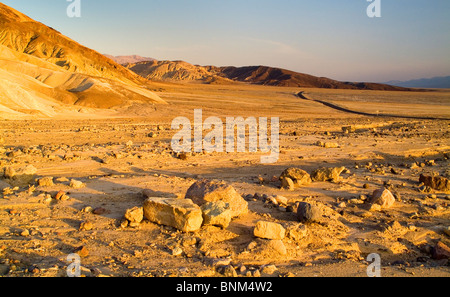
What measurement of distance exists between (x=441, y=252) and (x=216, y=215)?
2.94m

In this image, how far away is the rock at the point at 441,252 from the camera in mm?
4285

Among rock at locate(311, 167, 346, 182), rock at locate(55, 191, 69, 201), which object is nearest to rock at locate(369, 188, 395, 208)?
rock at locate(311, 167, 346, 182)

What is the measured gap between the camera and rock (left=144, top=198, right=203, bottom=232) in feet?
14.4

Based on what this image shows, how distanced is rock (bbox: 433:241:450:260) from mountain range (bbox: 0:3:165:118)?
1728 centimetres

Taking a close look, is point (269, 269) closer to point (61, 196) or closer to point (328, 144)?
point (61, 196)

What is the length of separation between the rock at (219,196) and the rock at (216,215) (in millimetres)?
341

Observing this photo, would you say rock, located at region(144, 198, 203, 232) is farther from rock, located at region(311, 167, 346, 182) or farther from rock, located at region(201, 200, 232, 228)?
rock, located at region(311, 167, 346, 182)

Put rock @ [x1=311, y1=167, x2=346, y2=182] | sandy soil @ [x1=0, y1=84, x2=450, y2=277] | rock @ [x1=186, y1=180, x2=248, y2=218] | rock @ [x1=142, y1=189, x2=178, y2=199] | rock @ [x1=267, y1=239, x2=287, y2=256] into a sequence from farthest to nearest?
rock @ [x1=311, y1=167, x2=346, y2=182] < rock @ [x1=142, y1=189, x2=178, y2=199] < rock @ [x1=186, y1=180, x2=248, y2=218] < rock @ [x1=267, y1=239, x2=287, y2=256] < sandy soil @ [x1=0, y1=84, x2=450, y2=277]

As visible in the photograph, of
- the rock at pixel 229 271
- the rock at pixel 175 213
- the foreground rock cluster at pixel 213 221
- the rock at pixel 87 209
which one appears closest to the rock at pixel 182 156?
the foreground rock cluster at pixel 213 221

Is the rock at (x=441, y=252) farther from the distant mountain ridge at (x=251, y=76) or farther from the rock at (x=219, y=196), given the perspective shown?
the distant mountain ridge at (x=251, y=76)

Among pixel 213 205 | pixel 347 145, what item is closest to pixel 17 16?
pixel 347 145

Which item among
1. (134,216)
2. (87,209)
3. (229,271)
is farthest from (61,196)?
(229,271)
